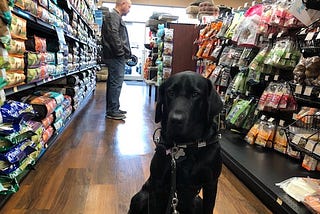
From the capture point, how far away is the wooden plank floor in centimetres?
181

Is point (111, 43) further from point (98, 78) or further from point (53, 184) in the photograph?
point (98, 78)

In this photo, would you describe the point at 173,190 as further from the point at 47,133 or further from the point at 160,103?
the point at 47,133

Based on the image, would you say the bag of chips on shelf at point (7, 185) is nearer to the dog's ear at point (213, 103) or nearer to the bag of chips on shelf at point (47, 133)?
the bag of chips on shelf at point (47, 133)

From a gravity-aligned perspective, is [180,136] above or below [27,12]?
below

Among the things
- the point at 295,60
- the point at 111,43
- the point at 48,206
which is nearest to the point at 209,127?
the point at 48,206

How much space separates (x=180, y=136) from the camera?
1287 millimetres

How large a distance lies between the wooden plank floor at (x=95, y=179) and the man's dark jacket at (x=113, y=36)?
123 cm

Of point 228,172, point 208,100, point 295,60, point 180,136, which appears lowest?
point 228,172

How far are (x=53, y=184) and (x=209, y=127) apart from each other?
4.24 ft

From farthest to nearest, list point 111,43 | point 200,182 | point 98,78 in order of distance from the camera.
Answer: point 98,78
point 111,43
point 200,182

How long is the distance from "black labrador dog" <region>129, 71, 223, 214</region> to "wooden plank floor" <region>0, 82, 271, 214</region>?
597 millimetres

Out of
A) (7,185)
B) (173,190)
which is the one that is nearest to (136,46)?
(7,185)

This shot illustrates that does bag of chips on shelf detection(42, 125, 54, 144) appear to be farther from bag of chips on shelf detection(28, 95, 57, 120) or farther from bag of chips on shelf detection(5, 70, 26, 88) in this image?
bag of chips on shelf detection(5, 70, 26, 88)

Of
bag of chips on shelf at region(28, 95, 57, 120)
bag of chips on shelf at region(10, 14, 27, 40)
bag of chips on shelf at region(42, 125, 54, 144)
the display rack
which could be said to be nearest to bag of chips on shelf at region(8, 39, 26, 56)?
bag of chips on shelf at region(10, 14, 27, 40)
